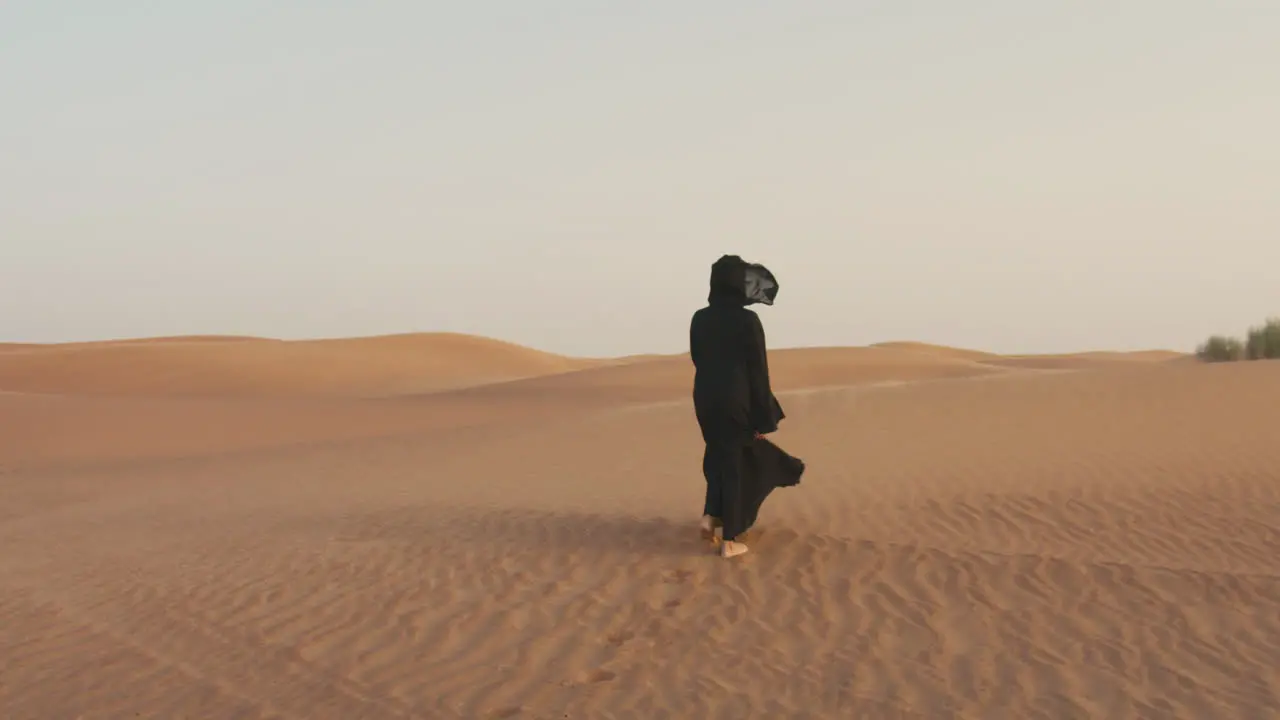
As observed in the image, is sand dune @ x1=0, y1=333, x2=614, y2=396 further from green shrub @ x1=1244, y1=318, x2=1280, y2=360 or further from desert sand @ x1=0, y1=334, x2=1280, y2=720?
green shrub @ x1=1244, y1=318, x2=1280, y2=360

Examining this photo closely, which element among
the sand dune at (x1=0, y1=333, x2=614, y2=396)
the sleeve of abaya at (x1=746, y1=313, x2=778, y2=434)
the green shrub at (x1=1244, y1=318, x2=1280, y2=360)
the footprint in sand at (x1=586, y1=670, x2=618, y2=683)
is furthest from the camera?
the sand dune at (x1=0, y1=333, x2=614, y2=396)

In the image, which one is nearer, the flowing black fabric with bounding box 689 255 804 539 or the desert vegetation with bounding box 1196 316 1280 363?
the flowing black fabric with bounding box 689 255 804 539

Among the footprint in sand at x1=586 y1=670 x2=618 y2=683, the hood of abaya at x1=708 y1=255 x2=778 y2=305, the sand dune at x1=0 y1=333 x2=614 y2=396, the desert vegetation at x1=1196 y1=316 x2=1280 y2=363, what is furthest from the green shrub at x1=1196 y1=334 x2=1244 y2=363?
the sand dune at x1=0 y1=333 x2=614 y2=396

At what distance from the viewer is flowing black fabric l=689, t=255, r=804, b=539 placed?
773 centimetres

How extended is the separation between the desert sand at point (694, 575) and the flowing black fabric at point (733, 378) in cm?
63

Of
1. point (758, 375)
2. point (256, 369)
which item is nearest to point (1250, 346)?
point (758, 375)

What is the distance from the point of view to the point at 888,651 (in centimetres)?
604

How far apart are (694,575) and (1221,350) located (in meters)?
18.3

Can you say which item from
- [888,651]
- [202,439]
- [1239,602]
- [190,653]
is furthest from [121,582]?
[202,439]

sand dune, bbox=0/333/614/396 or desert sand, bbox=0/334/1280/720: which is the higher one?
sand dune, bbox=0/333/614/396

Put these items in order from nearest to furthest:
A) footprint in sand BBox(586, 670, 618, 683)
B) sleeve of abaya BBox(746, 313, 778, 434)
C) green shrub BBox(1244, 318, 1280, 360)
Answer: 1. footprint in sand BBox(586, 670, 618, 683)
2. sleeve of abaya BBox(746, 313, 778, 434)
3. green shrub BBox(1244, 318, 1280, 360)

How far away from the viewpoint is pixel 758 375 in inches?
304

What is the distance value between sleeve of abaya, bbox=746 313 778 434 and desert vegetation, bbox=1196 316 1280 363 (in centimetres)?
1621

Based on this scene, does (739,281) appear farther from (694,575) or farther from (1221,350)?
(1221,350)
